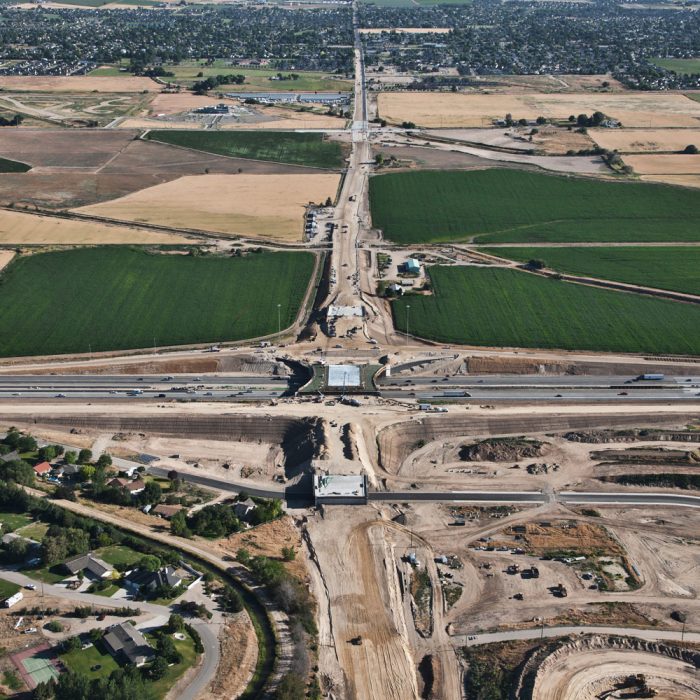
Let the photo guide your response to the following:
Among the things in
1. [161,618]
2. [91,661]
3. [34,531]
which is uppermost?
[34,531]

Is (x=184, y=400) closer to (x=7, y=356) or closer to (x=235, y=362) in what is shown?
(x=235, y=362)

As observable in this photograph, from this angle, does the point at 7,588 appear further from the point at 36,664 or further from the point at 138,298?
the point at 138,298

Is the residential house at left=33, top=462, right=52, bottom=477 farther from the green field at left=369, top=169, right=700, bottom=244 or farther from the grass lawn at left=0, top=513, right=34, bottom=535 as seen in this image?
the green field at left=369, top=169, right=700, bottom=244

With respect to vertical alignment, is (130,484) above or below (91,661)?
below

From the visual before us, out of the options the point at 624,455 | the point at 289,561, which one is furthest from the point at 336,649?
the point at 624,455

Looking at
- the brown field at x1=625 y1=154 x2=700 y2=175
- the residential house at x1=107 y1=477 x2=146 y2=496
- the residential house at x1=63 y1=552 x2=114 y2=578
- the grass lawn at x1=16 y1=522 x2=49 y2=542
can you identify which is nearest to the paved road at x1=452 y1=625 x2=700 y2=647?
the residential house at x1=63 y1=552 x2=114 y2=578

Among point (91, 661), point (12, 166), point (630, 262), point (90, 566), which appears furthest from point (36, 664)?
point (12, 166)
